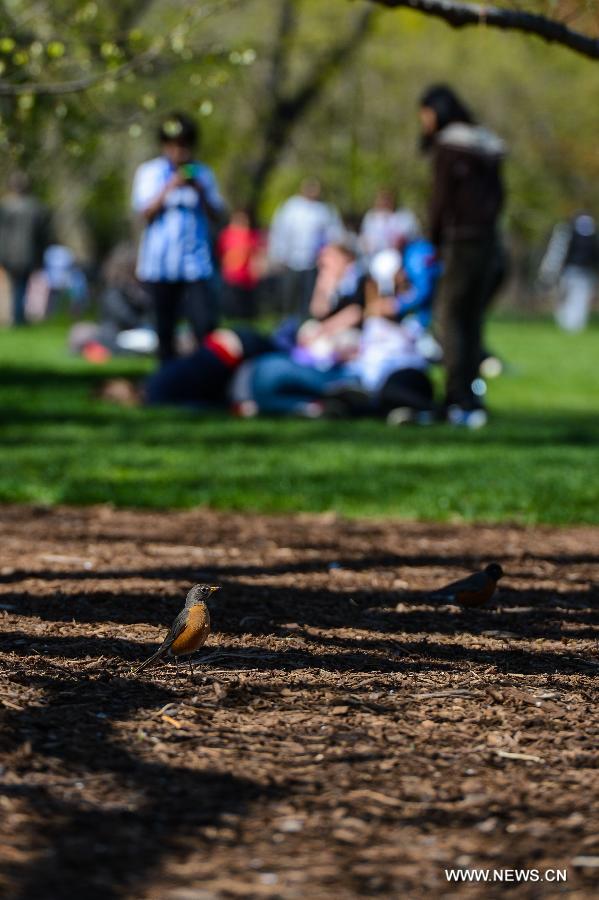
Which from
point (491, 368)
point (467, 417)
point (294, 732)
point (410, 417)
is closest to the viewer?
point (294, 732)

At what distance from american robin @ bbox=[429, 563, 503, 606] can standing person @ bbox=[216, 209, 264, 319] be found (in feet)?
63.3

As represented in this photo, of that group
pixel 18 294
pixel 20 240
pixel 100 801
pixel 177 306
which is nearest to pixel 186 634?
pixel 100 801

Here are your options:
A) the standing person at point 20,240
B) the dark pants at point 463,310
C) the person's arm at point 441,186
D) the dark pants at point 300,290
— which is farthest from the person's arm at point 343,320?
the standing person at point 20,240

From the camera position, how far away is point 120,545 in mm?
6254

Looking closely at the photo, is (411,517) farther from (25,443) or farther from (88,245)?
(88,245)

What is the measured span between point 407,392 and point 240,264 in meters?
14.7

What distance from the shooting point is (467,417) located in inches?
430

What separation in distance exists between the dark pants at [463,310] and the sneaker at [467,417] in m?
0.04

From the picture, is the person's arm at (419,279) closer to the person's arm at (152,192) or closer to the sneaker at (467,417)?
the person's arm at (152,192)

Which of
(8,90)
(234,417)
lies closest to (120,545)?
(8,90)

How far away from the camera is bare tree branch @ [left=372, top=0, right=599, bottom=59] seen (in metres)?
5.67

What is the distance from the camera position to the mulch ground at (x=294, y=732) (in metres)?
2.85

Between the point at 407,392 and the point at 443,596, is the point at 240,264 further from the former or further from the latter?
the point at 443,596

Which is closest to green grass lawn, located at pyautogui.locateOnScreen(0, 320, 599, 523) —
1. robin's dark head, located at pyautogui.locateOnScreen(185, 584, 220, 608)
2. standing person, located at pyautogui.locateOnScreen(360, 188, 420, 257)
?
robin's dark head, located at pyautogui.locateOnScreen(185, 584, 220, 608)
